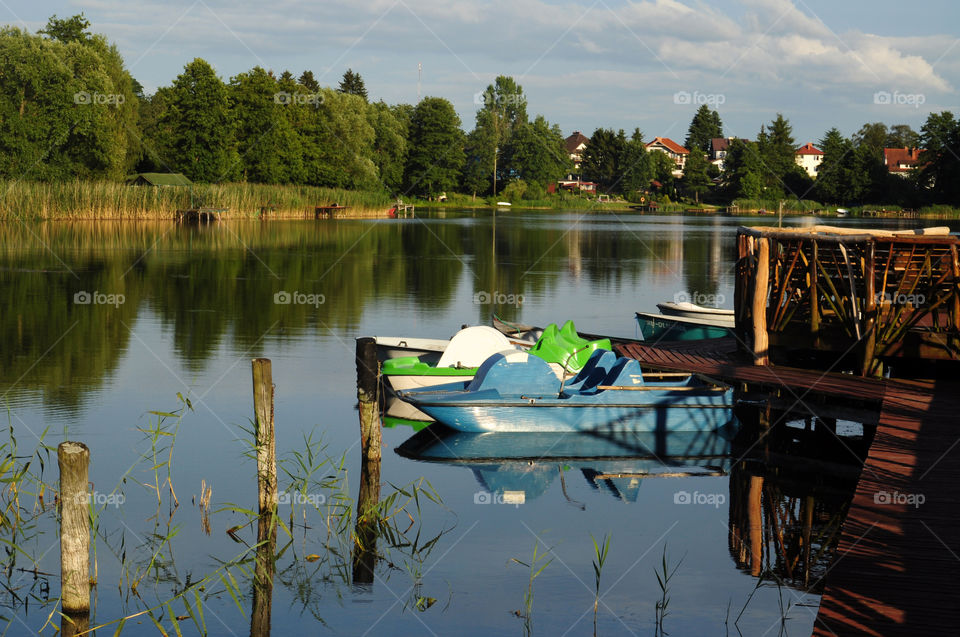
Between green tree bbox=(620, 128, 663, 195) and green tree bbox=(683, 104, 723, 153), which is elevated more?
green tree bbox=(683, 104, 723, 153)

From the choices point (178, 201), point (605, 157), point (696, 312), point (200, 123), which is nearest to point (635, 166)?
point (605, 157)

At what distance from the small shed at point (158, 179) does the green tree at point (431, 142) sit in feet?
142

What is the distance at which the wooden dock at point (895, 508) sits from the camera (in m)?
6.85

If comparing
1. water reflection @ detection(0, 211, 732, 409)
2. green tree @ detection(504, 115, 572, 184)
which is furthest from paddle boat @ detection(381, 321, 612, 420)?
green tree @ detection(504, 115, 572, 184)

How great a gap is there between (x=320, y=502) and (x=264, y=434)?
1431 mm

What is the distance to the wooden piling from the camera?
10.2 m

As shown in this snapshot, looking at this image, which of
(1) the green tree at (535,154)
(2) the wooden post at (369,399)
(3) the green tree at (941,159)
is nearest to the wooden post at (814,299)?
(2) the wooden post at (369,399)

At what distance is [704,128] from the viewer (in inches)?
6781

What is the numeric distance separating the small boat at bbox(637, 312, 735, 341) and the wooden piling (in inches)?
517

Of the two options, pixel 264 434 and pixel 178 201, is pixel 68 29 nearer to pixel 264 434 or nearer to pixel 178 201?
pixel 178 201

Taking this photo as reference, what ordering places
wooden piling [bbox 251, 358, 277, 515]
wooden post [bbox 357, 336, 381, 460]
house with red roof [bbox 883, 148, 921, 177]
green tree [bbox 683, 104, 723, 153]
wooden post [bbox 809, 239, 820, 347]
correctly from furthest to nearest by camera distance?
green tree [bbox 683, 104, 723, 153]
house with red roof [bbox 883, 148, 921, 177]
wooden post [bbox 809, 239, 820, 347]
wooden post [bbox 357, 336, 381, 460]
wooden piling [bbox 251, 358, 277, 515]

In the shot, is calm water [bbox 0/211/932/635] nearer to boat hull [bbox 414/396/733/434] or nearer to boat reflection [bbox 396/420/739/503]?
boat reflection [bbox 396/420/739/503]

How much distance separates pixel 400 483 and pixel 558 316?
16609mm

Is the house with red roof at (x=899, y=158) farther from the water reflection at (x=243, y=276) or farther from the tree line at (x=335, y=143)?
the water reflection at (x=243, y=276)
